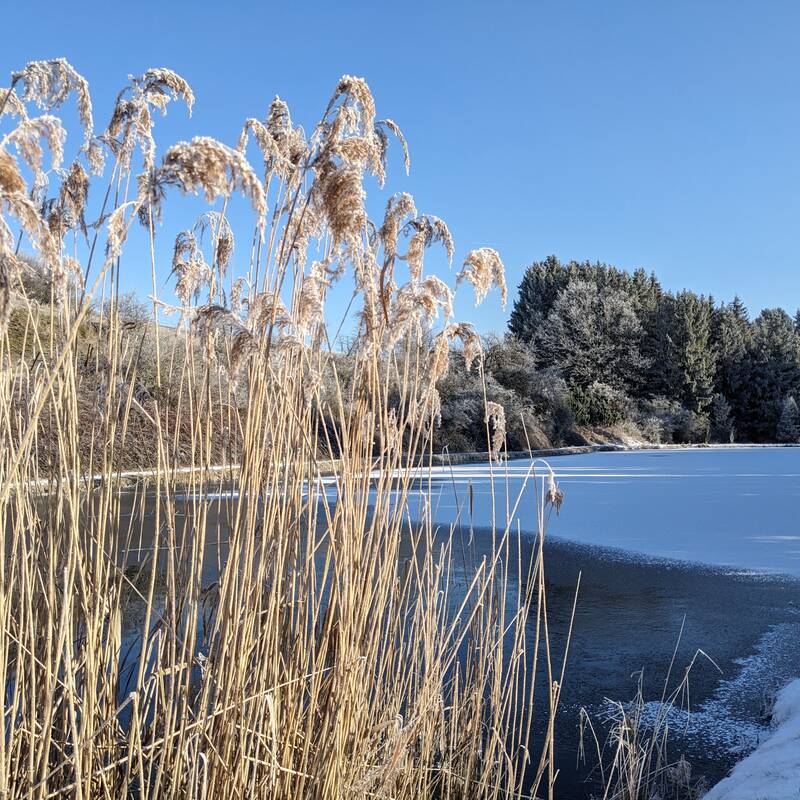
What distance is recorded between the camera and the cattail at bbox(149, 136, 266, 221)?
886 mm

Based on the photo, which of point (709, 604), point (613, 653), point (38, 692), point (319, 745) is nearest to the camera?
point (319, 745)

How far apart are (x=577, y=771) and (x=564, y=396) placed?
19074 mm

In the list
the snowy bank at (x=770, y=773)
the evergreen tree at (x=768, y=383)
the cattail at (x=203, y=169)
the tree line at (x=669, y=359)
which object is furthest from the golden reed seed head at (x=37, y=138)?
the evergreen tree at (x=768, y=383)

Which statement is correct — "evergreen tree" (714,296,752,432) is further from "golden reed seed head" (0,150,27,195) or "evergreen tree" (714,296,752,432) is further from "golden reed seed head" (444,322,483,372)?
"golden reed seed head" (0,150,27,195)

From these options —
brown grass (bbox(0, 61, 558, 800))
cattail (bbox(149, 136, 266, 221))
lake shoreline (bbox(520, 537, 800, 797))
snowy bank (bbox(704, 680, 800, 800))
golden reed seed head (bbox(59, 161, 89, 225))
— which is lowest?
Result: lake shoreline (bbox(520, 537, 800, 797))

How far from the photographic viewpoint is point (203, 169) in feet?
2.91

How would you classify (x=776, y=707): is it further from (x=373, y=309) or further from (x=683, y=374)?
(x=683, y=374)

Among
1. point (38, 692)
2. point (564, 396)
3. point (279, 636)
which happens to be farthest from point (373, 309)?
point (564, 396)

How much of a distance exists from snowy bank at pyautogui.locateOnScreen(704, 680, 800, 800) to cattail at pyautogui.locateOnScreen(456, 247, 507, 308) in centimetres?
133

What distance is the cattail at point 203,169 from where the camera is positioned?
0.89 meters

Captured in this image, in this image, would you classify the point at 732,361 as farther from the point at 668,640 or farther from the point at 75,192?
the point at 75,192

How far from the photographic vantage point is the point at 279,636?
→ 4.53 feet

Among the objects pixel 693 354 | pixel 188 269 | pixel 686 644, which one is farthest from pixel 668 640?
pixel 693 354

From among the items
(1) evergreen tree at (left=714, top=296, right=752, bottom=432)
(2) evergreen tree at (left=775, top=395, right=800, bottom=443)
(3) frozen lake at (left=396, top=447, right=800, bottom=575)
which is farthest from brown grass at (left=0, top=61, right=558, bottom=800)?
(1) evergreen tree at (left=714, top=296, right=752, bottom=432)
